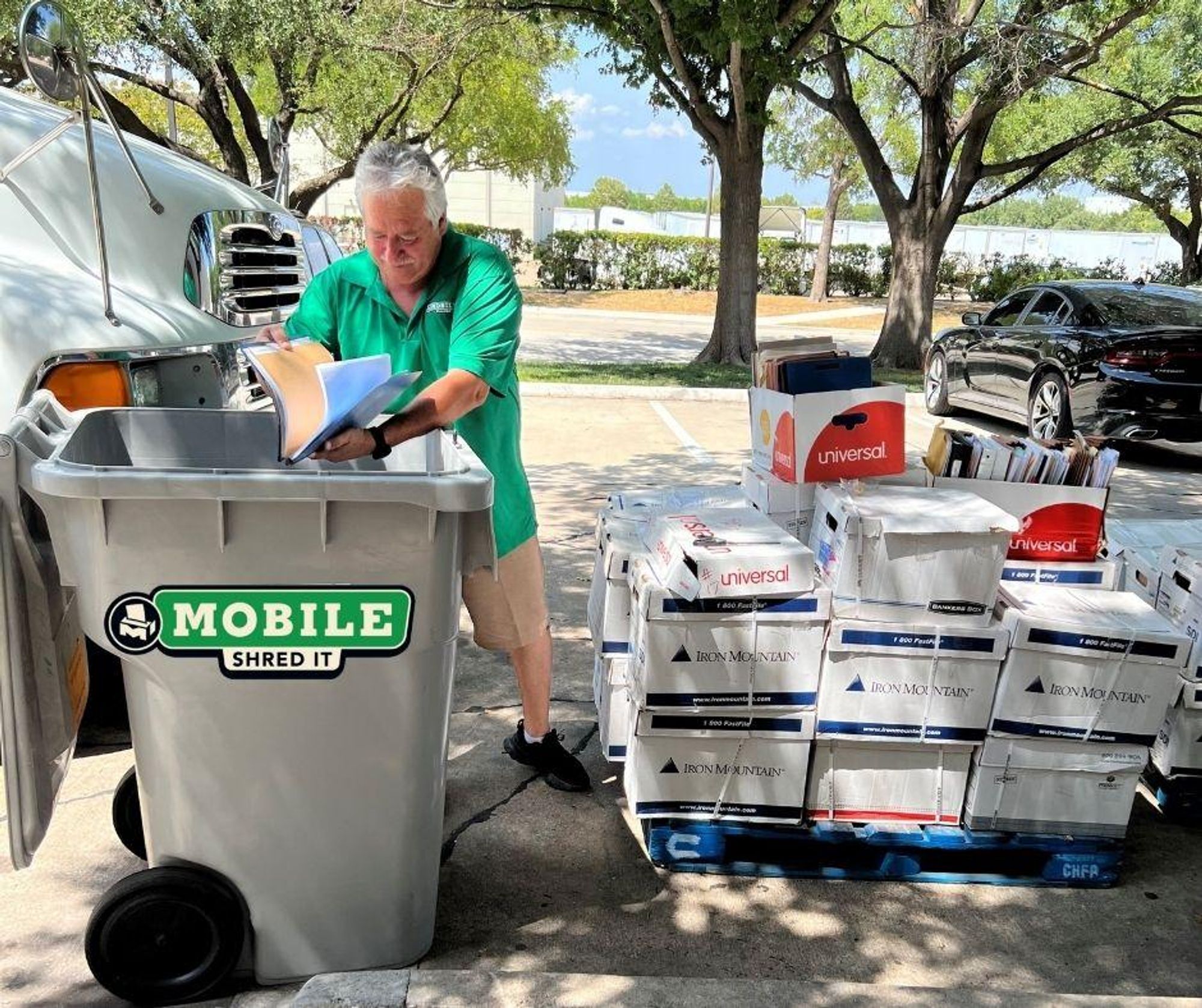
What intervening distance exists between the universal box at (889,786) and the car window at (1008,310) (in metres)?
8.69

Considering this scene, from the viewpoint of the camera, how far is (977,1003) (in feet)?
7.36

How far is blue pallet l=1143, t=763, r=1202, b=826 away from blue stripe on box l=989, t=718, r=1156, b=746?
1.63ft

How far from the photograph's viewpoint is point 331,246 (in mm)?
5430

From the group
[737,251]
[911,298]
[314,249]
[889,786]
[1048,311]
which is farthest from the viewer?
[911,298]

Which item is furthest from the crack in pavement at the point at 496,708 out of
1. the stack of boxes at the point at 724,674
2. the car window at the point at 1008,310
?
the car window at the point at 1008,310

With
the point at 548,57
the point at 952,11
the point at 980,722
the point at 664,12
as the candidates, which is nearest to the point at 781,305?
the point at 548,57

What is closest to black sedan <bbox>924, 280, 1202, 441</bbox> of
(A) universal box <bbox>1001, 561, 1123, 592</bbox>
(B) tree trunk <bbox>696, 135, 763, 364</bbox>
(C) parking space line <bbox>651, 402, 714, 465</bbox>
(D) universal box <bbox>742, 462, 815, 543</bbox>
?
(B) tree trunk <bbox>696, 135, 763, 364</bbox>

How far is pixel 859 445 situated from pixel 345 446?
1864 millimetres

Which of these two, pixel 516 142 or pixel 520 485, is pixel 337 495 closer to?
pixel 520 485

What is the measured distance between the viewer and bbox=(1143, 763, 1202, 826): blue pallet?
3320 millimetres

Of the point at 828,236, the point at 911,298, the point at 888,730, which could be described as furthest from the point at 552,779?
the point at 828,236

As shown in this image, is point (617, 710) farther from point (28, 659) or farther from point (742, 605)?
point (28, 659)

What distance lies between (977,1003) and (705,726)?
3.25 feet

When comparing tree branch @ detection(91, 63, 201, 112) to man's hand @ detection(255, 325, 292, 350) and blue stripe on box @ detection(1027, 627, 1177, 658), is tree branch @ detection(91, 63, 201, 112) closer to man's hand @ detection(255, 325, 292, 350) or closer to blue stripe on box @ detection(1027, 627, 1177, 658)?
man's hand @ detection(255, 325, 292, 350)
